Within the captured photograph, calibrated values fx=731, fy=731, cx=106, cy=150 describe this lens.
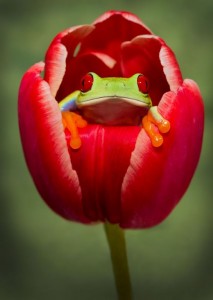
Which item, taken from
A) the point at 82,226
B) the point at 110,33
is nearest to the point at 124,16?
the point at 110,33

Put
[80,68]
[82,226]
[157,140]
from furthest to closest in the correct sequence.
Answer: [82,226]
[80,68]
[157,140]

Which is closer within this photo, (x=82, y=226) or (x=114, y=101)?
(x=114, y=101)

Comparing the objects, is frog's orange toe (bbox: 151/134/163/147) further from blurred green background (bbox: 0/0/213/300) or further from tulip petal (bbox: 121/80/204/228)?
blurred green background (bbox: 0/0/213/300)

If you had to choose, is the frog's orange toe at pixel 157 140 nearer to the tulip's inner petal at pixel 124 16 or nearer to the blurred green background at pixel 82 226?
the tulip's inner petal at pixel 124 16

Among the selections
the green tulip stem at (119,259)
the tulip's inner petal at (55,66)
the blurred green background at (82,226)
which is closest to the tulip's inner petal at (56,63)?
the tulip's inner petal at (55,66)

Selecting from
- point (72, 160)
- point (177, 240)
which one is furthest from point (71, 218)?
point (177, 240)

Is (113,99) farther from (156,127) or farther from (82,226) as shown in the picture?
(82,226)

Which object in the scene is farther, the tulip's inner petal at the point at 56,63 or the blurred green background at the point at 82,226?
the blurred green background at the point at 82,226

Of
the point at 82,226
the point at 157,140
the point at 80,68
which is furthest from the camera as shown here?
the point at 82,226
